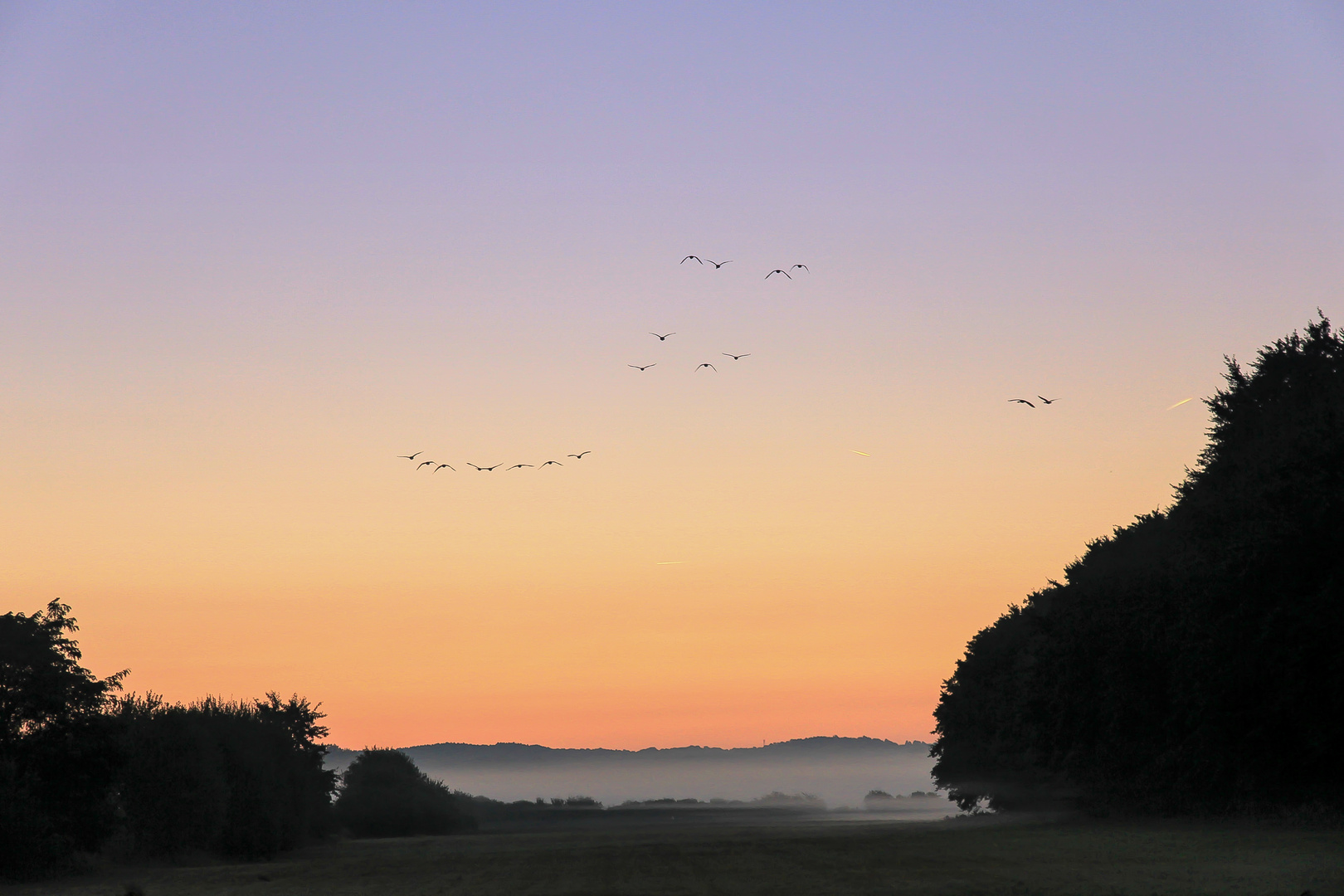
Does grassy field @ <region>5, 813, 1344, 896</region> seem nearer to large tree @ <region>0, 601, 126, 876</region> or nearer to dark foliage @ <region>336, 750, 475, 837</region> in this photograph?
large tree @ <region>0, 601, 126, 876</region>

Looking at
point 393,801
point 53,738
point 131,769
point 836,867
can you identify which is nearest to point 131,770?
point 131,769

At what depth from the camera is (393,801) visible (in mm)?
98438

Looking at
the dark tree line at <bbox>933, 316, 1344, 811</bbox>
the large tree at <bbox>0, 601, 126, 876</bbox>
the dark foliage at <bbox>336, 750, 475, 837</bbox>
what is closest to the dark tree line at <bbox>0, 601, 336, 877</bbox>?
the large tree at <bbox>0, 601, 126, 876</bbox>

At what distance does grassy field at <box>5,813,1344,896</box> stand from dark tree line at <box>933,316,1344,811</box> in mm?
3351

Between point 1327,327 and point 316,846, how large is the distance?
6654 centimetres

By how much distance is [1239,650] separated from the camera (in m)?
48.0

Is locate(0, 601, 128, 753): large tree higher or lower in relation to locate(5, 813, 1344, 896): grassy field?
higher

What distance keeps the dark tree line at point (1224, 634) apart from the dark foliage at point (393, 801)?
48.8 m

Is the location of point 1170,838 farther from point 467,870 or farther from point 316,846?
point 316,846

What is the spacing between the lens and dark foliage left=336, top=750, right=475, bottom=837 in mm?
97000

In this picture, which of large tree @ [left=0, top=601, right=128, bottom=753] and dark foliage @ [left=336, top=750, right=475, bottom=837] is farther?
dark foliage @ [left=336, top=750, right=475, bottom=837]

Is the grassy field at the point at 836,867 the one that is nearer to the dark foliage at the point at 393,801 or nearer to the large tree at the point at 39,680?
the large tree at the point at 39,680

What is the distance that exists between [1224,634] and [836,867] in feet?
67.3

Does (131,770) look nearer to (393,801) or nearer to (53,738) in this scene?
(53,738)
